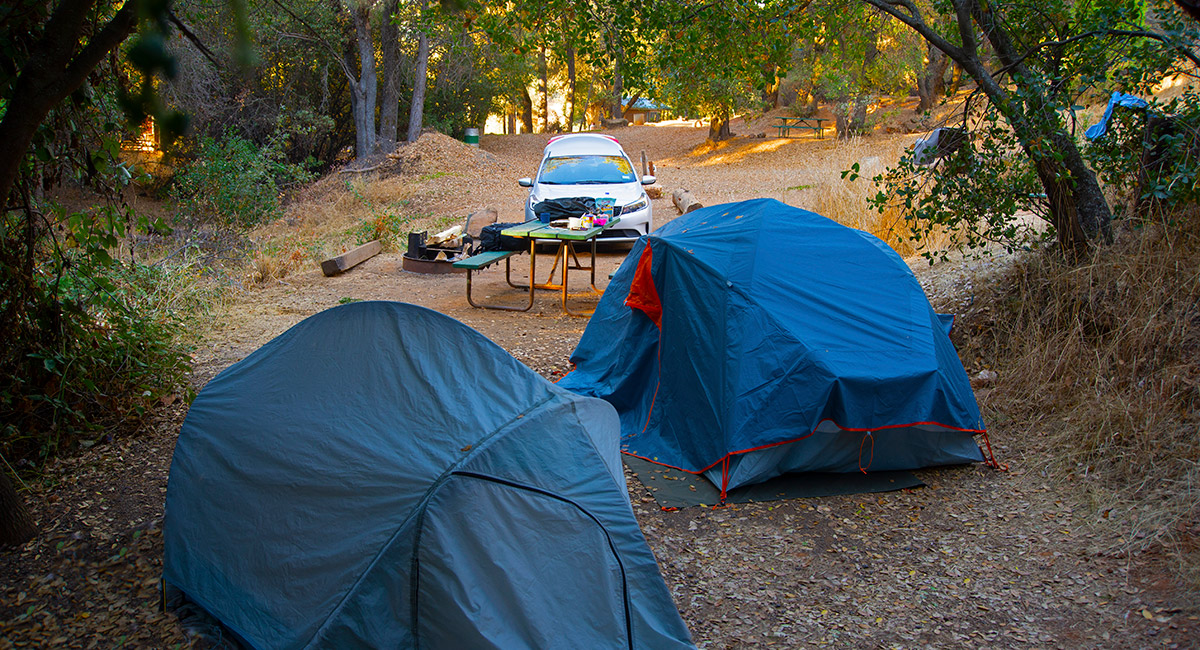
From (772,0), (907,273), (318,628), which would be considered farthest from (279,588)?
(772,0)

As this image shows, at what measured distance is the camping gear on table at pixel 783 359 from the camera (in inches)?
180

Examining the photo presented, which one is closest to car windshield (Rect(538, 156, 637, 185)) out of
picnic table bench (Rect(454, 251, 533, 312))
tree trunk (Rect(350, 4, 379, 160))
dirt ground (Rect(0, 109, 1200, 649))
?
picnic table bench (Rect(454, 251, 533, 312))

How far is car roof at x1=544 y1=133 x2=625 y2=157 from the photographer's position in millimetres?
12447

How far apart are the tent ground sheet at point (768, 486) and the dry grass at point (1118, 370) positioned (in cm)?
105

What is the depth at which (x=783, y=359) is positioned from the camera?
4.68 metres

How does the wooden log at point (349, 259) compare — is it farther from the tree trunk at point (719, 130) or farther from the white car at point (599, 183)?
the tree trunk at point (719, 130)

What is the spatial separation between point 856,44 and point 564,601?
6992 millimetres

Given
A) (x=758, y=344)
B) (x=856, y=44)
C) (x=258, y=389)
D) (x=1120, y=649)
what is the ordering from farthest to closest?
(x=856, y=44), (x=758, y=344), (x=258, y=389), (x=1120, y=649)

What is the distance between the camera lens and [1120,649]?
3268 mm

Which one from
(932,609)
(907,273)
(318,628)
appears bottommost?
(932,609)

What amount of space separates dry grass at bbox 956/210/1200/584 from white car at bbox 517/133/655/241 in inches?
209

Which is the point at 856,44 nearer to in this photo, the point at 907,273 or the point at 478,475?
the point at 907,273

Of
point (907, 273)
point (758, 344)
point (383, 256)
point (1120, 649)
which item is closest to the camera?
point (1120, 649)

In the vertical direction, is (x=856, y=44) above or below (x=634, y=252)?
above
